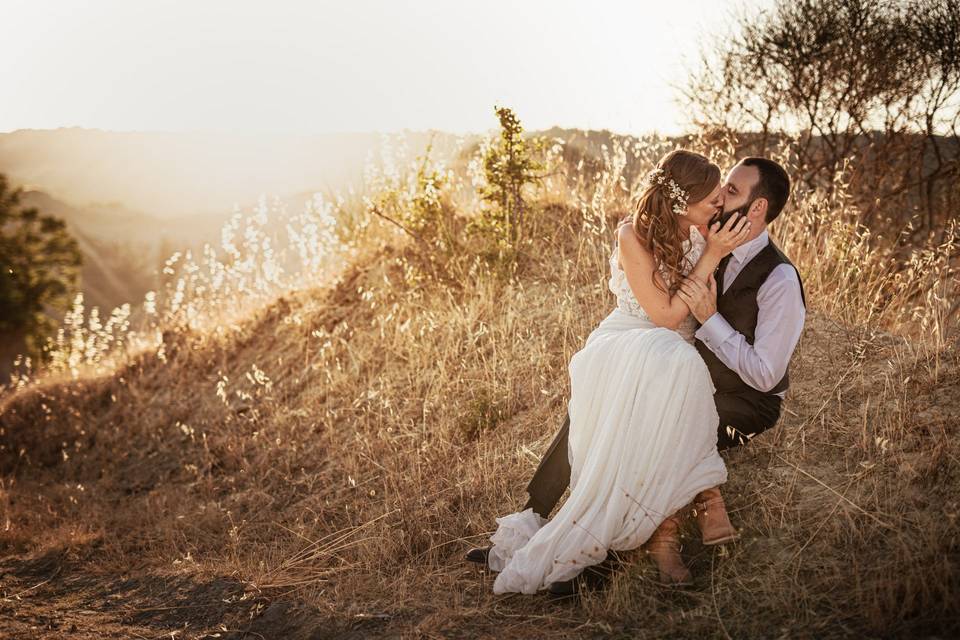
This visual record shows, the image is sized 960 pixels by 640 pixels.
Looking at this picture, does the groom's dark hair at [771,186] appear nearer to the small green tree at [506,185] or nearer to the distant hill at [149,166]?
the small green tree at [506,185]

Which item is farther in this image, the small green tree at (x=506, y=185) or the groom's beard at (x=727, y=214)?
the small green tree at (x=506, y=185)

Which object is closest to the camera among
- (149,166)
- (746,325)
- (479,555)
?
(746,325)

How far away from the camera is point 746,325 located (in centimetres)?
353

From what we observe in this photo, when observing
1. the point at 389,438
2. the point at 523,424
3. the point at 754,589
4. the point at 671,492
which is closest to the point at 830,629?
the point at 754,589

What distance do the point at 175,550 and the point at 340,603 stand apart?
171cm

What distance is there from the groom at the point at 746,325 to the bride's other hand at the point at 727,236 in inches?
7.0

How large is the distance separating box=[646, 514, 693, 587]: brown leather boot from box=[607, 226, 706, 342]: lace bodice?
0.91 metres

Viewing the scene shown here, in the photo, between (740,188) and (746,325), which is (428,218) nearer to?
(740,188)

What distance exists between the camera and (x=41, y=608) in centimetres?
416

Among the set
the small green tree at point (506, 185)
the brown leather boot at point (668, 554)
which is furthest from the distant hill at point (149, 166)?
the brown leather boot at point (668, 554)

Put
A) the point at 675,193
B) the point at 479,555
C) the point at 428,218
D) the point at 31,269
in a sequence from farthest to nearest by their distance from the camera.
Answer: the point at 31,269 < the point at 428,218 < the point at 479,555 < the point at 675,193

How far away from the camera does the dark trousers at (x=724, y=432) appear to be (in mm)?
3502

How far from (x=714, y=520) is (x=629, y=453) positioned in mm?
518

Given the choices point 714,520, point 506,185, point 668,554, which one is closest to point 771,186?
point 714,520
